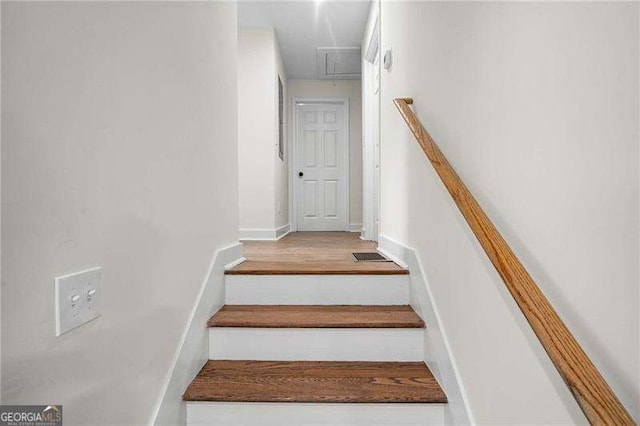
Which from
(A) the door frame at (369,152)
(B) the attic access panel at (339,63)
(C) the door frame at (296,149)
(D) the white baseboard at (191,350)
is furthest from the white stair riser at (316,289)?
(C) the door frame at (296,149)

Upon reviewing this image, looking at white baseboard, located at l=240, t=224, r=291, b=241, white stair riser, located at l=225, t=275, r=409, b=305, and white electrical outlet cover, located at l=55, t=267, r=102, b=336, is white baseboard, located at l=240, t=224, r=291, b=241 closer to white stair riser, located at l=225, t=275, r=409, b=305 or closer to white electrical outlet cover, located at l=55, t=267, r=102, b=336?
white stair riser, located at l=225, t=275, r=409, b=305

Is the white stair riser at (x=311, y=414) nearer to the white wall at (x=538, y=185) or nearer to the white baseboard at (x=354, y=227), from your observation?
the white wall at (x=538, y=185)

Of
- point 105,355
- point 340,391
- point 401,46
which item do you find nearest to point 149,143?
point 105,355

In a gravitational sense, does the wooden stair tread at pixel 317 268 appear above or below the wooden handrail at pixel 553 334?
below

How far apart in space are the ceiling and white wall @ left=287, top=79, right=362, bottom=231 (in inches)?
29.9

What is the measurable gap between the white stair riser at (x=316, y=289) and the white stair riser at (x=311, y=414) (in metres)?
0.61

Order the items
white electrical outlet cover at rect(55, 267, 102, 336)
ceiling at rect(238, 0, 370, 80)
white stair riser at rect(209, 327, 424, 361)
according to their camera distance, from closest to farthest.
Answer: white electrical outlet cover at rect(55, 267, 102, 336)
white stair riser at rect(209, 327, 424, 361)
ceiling at rect(238, 0, 370, 80)

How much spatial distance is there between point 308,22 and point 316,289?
3.31m

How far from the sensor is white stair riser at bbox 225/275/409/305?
190 cm

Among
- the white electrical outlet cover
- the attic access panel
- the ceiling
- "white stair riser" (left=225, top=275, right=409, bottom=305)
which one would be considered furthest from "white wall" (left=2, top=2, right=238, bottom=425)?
the attic access panel

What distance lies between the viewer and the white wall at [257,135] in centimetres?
424

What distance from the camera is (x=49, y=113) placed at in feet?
2.30

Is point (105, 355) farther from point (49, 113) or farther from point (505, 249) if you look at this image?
point (505, 249)

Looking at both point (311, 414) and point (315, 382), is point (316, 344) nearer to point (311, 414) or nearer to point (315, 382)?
point (315, 382)
